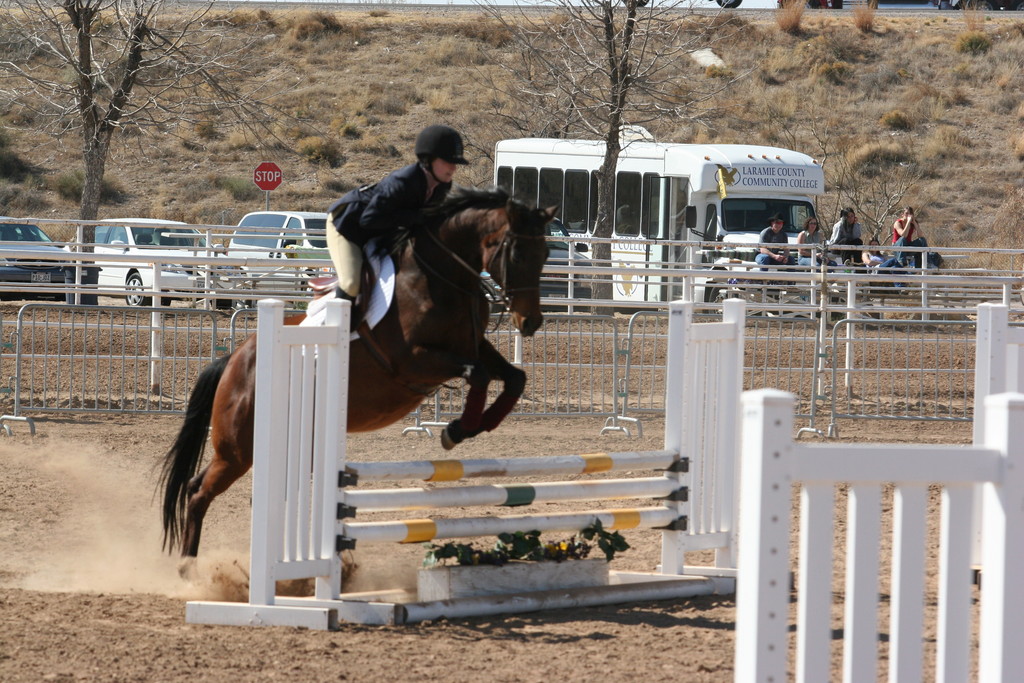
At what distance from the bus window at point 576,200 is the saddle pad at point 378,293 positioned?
16.3m

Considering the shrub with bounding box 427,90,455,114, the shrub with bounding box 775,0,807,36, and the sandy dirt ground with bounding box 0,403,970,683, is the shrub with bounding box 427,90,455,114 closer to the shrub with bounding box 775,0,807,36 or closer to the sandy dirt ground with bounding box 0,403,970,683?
the shrub with bounding box 775,0,807,36

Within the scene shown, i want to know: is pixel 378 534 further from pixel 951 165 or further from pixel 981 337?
pixel 951 165

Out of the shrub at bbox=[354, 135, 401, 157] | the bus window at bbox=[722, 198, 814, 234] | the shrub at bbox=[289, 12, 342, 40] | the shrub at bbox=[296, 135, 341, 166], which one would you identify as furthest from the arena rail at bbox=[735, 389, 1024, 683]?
the shrub at bbox=[289, 12, 342, 40]

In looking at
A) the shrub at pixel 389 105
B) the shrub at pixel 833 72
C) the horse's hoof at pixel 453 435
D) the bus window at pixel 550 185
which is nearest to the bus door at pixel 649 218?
the bus window at pixel 550 185

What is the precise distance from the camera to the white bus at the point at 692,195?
63.8 feet

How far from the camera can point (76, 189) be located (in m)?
37.6

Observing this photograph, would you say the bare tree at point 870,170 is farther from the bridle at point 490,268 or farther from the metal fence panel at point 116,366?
the bridle at point 490,268

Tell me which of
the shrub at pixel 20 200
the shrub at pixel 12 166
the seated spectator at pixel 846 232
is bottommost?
the seated spectator at pixel 846 232

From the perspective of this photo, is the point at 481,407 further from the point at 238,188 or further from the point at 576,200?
the point at 238,188

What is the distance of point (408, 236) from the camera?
19.7ft

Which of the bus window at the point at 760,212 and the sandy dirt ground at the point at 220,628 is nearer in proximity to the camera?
the sandy dirt ground at the point at 220,628

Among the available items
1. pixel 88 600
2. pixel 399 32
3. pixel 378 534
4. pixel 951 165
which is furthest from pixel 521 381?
pixel 399 32

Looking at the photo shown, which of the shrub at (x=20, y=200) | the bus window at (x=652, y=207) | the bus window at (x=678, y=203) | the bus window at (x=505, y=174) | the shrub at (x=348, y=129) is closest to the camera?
the bus window at (x=678, y=203)

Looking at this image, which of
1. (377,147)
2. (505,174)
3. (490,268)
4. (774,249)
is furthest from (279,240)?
(377,147)
